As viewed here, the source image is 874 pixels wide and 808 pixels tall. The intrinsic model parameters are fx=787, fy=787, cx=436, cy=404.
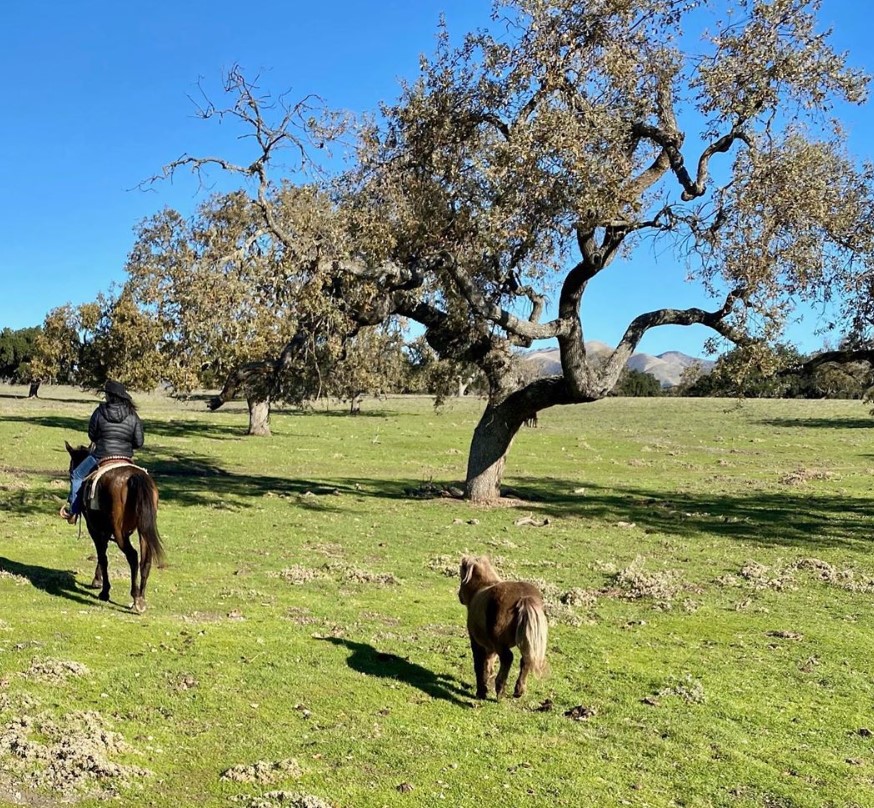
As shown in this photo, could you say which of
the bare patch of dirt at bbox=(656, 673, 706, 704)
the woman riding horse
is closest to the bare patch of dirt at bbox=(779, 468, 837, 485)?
the bare patch of dirt at bbox=(656, 673, 706, 704)

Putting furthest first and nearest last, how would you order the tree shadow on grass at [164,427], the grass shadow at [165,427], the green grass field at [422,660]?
the grass shadow at [165,427], the tree shadow on grass at [164,427], the green grass field at [422,660]

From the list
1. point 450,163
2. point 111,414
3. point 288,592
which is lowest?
point 288,592

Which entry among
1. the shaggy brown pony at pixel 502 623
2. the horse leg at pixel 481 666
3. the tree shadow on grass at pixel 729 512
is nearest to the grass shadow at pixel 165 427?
the tree shadow on grass at pixel 729 512

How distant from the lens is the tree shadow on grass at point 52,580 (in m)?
12.7

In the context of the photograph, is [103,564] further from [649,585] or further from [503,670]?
[649,585]

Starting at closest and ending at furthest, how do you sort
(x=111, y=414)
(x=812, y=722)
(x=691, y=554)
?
(x=812, y=722) < (x=111, y=414) < (x=691, y=554)

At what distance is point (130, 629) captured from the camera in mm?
10891

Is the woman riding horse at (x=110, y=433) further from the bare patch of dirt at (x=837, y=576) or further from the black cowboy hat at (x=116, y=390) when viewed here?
the bare patch of dirt at (x=837, y=576)

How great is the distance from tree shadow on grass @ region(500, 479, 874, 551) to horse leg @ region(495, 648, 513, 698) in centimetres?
1399

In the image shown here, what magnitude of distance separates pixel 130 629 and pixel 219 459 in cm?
2805

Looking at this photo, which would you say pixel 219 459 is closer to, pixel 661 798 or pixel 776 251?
pixel 776 251

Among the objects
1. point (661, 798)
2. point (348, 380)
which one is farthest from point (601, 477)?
point (661, 798)

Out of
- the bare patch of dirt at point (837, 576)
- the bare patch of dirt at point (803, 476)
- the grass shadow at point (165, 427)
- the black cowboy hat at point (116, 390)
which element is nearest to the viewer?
the black cowboy hat at point (116, 390)

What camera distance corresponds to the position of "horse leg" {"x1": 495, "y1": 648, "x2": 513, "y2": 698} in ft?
28.2
